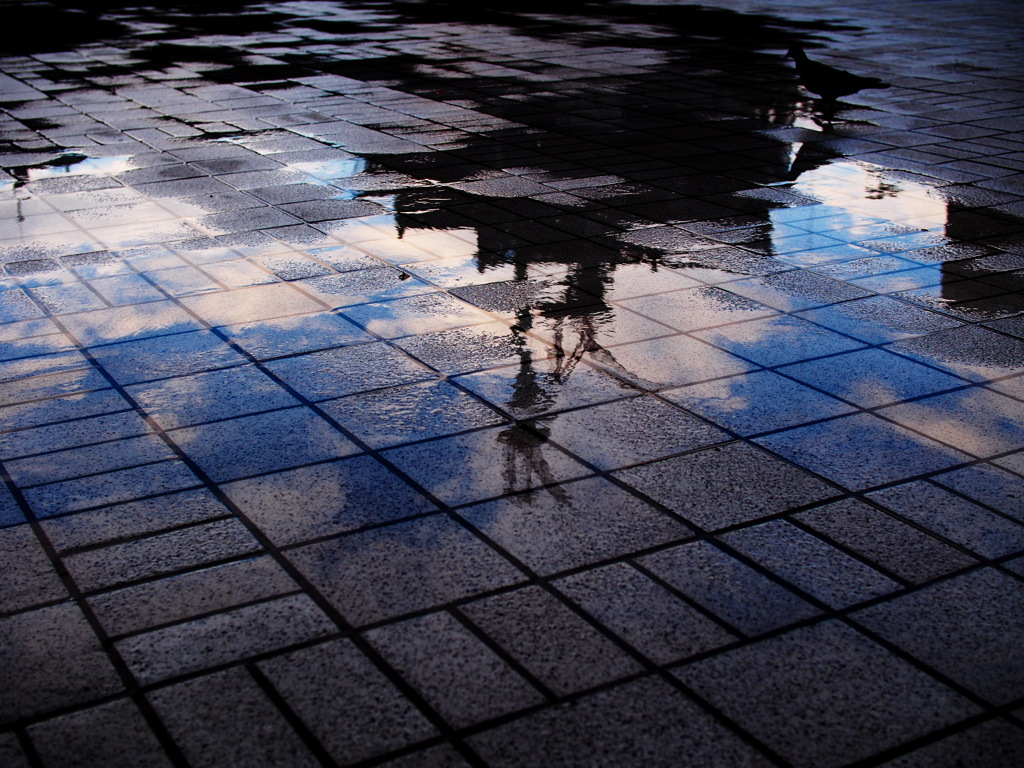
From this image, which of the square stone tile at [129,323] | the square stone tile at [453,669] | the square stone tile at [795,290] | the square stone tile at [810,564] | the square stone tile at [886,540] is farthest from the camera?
the square stone tile at [795,290]

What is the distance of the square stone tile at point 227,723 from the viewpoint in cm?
256

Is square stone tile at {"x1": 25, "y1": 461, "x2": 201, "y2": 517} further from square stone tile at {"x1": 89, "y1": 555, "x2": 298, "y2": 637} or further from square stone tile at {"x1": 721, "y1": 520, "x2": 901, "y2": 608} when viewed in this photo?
square stone tile at {"x1": 721, "y1": 520, "x2": 901, "y2": 608}

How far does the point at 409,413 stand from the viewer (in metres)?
4.40

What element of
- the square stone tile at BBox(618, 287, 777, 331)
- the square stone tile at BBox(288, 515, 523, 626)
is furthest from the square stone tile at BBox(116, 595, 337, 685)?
the square stone tile at BBox(618, 287, 777, 331)

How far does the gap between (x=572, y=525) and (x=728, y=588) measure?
0.59 m

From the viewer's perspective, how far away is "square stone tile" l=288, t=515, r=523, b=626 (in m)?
3.16

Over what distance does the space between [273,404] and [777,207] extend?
14.5ft

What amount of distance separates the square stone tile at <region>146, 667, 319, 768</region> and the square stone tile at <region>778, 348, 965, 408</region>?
2.87m

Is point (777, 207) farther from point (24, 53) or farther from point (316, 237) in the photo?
point (24, 53)

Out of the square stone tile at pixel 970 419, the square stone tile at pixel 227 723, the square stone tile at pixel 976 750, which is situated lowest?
the square stone tile at pixel 227 723

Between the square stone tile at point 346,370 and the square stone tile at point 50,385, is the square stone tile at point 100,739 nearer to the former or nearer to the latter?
the square stone tile at point 346,370

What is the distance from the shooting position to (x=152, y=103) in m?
11.5

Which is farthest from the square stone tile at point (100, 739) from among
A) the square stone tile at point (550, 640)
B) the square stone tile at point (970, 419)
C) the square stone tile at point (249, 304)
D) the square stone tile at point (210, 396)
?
the square stone tile at point (970, 419)

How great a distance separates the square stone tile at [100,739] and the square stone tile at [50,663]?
2.8 inches
